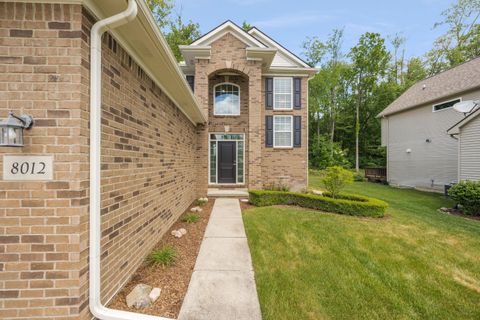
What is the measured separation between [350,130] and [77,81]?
90.5 ft

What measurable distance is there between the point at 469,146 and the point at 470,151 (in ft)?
0.67

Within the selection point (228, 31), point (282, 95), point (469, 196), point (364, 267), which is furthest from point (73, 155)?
point (469, 196)

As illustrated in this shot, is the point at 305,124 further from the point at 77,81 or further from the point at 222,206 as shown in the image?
the point at 77,81

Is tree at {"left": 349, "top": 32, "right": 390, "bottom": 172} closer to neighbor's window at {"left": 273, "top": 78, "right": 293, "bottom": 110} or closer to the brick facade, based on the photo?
the brick facade

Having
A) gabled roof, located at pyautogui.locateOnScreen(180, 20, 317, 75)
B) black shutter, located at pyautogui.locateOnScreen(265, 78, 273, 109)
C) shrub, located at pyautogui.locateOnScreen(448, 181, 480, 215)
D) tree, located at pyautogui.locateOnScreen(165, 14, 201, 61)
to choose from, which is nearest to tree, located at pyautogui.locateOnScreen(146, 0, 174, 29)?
tree, located at pyautogui.locateOnScreen(165, 14, 201, 61)

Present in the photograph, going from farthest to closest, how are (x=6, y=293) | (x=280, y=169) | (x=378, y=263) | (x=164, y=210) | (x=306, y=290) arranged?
(x=280, y=169)
(x=164, y=210)
(x=378, y=263)
(x=306, y=290)
(x=6, y=293)

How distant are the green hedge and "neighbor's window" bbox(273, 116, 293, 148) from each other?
3.69 m

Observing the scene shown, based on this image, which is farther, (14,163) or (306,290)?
(306,290)

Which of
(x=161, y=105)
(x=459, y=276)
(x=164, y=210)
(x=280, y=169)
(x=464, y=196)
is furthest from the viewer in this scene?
(x=280, y=169)

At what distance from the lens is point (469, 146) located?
846 cm

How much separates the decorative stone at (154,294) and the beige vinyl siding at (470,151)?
11.5 m

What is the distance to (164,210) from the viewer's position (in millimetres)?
4094

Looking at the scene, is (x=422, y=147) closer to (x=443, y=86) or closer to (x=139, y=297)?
(x=443, y=86)

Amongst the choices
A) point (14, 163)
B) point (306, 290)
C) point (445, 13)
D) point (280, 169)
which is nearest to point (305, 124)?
point (280, 169)
